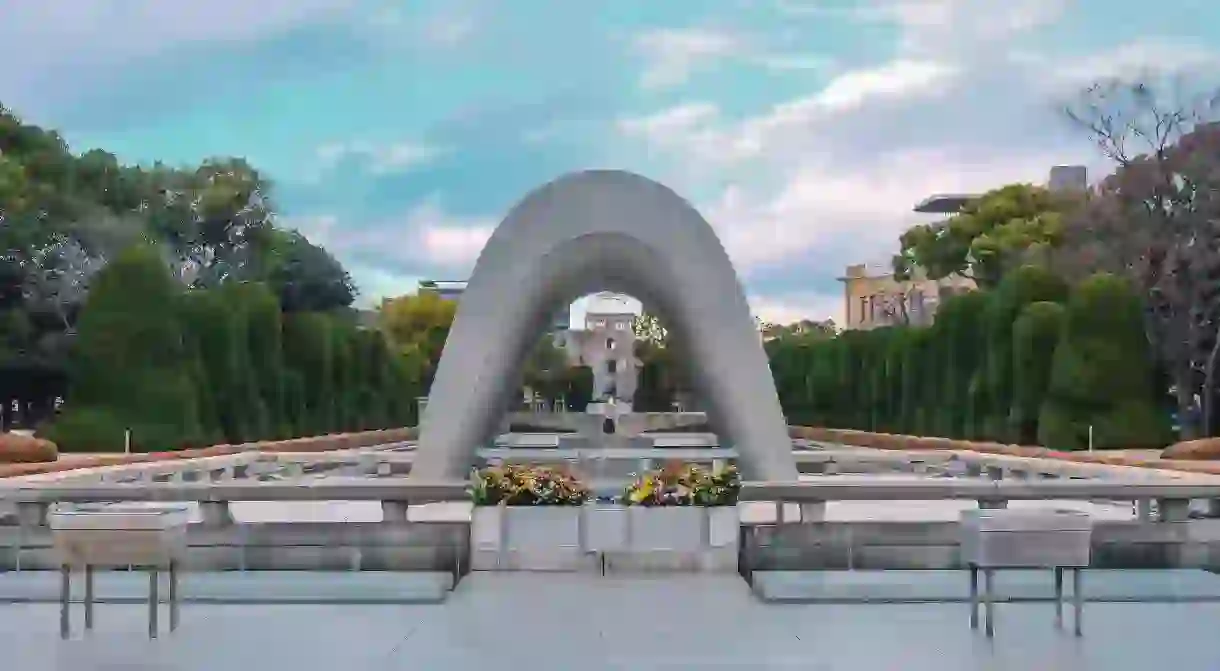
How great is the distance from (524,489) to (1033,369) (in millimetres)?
22008

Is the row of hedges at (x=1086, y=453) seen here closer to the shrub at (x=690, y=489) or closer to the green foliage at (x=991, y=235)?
the shrub at (x=690, y=489)

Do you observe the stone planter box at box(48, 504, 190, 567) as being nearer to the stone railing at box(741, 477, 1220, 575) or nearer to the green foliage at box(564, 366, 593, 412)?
the stone railing at box(741, 477, 1220, 575)

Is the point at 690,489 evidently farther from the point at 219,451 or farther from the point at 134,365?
the point at 134,365

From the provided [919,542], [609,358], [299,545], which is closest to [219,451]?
[299,545]

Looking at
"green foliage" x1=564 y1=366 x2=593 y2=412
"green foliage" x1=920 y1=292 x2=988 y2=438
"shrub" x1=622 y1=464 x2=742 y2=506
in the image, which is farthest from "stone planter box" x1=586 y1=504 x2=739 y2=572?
"green foliage" x1=564 y1=366 x2=593 y2=412

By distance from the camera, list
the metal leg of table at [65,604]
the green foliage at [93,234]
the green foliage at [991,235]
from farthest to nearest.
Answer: the green foliage at [991,235], the green foliage at [93,234], the metal leg of table at [65,604]

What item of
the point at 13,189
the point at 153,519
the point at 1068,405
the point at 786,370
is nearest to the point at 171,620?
the point at 153,519

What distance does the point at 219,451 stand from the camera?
26.7 m

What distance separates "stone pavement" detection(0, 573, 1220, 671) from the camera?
682cm

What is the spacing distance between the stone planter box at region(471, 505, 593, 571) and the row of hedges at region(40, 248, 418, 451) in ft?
61.5

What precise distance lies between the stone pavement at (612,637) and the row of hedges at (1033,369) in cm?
2037

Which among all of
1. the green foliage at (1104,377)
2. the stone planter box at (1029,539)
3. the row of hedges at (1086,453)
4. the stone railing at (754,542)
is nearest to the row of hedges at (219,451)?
the stone railing at (754,542)

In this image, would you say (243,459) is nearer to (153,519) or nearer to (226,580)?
(226,580)

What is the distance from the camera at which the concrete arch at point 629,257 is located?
17.7 meters
